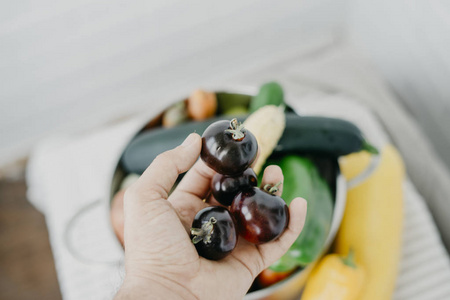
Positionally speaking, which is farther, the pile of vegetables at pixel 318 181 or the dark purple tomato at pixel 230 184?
the pile of vegetables at pixel 318 181

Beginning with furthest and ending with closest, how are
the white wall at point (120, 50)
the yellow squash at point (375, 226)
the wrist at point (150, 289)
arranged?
the white wall at point (120, 50) → the yellow squash at point (375, 226) → the wrist at point (150, 289)

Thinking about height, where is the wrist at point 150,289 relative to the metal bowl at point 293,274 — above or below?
above

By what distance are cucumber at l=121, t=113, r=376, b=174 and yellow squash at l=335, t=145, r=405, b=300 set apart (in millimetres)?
97

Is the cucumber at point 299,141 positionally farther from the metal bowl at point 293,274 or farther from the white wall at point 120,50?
the white wall at point 120,50

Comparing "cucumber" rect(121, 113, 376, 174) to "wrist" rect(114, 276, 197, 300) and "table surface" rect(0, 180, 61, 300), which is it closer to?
"wrist" rect(114, 276, 197, 300)

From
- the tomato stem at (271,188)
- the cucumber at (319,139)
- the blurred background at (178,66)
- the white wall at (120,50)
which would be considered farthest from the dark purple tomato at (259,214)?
the white wall at (120,50)

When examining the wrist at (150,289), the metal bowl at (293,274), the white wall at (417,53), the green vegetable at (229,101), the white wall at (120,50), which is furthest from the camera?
the white wall at (120,50)

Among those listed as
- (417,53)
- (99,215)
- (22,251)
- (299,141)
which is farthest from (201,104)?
(22,251)

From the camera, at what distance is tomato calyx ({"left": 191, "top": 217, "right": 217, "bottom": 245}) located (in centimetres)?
45

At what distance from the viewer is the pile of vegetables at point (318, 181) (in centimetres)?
66

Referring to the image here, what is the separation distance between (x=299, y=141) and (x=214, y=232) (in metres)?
0.33

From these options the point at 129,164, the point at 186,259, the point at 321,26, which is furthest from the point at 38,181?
the point at 321,26

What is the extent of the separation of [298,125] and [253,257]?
0.28m

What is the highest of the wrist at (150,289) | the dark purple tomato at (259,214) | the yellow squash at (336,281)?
the dark purple tomato at (259,214)
